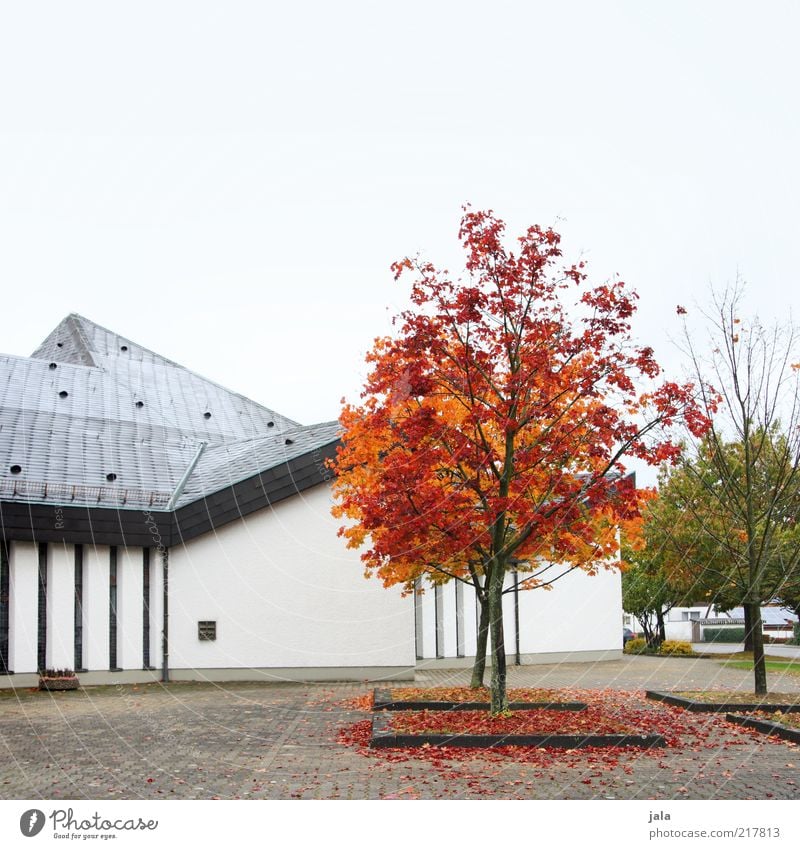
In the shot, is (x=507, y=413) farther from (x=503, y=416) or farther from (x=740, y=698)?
(x=740, y=698)

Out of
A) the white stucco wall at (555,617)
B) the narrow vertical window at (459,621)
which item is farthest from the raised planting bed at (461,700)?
the narrow vertical window at (459,621)

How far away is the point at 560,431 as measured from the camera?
1294 cm

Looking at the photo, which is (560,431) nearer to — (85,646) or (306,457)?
(306,457)

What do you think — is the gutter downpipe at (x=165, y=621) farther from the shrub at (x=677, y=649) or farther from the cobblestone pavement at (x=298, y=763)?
the shrub at (x=677, y=649)

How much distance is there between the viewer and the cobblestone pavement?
27.9 feet

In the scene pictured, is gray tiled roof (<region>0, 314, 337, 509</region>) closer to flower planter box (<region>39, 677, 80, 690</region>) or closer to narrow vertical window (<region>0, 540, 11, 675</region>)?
narrow vertical window (<region>0, 540, 11, 675</region>)

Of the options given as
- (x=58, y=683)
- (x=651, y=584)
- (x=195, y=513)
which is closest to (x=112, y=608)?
(x=58, y=683)

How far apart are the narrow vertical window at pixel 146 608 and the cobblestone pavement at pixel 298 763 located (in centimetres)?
485

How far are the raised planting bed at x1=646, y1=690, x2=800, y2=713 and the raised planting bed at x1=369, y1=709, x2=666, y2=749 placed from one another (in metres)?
2.23

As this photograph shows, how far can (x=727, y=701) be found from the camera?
47.1 ft

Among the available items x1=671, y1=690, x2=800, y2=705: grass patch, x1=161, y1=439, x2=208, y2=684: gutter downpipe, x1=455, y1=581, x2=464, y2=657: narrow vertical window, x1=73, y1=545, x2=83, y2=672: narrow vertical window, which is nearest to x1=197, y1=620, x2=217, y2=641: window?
x1=161, y1=439, x2=208, y2=684: gutter downpipe

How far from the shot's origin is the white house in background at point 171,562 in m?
19.5

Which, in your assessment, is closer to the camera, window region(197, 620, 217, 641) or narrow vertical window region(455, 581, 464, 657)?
window region(197, 620, 217, 641)
